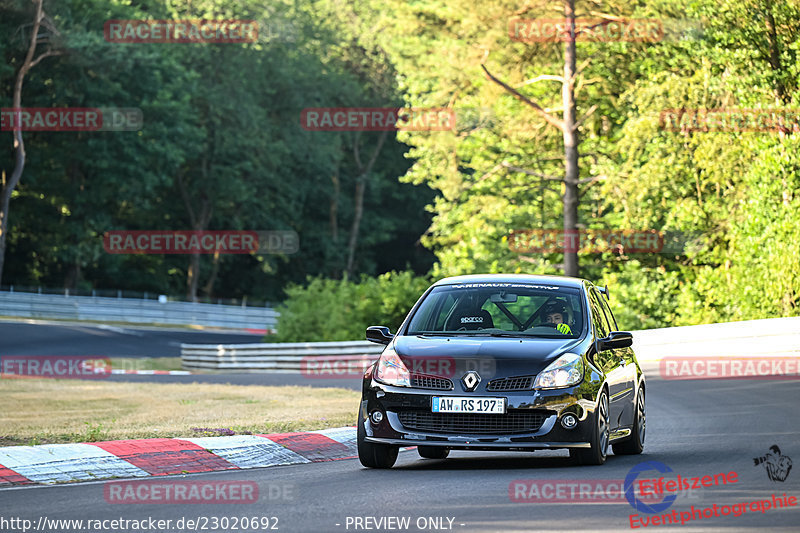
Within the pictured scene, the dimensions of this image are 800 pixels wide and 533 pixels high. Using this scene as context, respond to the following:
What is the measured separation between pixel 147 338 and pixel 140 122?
16.1 m

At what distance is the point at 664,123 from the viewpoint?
33688 mm

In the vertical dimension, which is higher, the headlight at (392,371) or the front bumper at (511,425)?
the headlight at (392,371)

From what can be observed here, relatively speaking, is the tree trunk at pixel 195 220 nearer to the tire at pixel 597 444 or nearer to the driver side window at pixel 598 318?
the driver side window at pixel 598 318

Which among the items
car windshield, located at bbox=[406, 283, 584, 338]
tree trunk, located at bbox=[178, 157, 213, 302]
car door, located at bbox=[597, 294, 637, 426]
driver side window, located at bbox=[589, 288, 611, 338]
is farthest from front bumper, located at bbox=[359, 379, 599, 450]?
tree trunk, located at bbox=[178, 157, 213, 302]

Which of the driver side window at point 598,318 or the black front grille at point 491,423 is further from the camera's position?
the driver side window at point 598,318

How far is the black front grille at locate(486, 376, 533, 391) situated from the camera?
1055 cm

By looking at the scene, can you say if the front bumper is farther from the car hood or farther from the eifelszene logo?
the eifelszene logo

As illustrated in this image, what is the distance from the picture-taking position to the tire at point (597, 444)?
423 inches

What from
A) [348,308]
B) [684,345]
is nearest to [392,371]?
[684,345]

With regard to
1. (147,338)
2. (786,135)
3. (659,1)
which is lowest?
(147,338)

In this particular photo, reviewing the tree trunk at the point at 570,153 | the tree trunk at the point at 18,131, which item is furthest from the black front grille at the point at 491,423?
the tree trunk at the point at 18,131

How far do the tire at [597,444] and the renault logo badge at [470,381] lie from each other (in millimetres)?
1017

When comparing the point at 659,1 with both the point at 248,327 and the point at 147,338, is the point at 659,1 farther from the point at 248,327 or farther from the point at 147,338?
the point at 248,327

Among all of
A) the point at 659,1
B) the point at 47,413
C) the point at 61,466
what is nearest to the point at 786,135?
the point at 659,1
